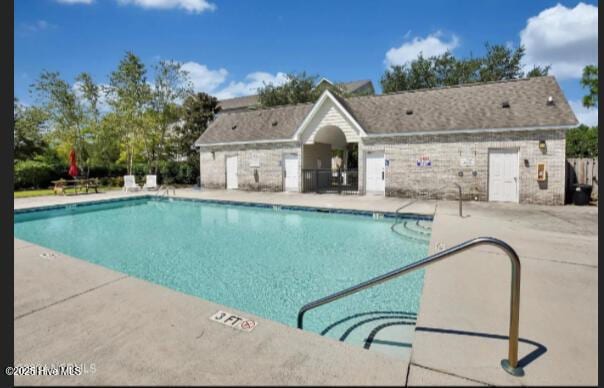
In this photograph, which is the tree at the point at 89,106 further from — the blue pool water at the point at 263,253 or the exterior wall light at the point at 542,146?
the exterior wall light at the point at 542,146

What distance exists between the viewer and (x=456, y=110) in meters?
14.9

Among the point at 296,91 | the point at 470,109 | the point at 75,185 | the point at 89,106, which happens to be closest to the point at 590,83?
the point at 470,109

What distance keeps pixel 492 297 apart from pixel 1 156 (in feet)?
18.6

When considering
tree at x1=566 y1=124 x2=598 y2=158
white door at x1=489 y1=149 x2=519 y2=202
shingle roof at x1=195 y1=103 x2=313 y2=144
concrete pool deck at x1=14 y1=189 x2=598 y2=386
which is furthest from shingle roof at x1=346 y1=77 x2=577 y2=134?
tree at x1=566 y1=124 x2=598 y2=158

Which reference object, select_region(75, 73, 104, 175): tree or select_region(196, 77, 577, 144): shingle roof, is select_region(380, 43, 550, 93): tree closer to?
select_region(196, 77, 577, 144): shingle roof

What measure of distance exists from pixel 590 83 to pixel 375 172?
76.3 ft

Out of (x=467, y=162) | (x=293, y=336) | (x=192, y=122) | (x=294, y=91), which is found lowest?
(x=293, y=336)

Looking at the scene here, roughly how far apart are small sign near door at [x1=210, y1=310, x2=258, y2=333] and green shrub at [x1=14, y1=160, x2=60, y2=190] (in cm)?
2345

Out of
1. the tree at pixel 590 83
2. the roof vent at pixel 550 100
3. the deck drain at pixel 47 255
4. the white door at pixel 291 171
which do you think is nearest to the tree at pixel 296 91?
the white door at pixel 291 171

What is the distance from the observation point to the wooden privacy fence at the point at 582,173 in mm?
13338

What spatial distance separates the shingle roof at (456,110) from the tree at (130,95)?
9022 millimetres

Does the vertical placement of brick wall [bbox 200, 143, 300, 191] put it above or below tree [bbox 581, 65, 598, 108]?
below

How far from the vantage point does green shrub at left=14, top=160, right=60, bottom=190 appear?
65.8 ft

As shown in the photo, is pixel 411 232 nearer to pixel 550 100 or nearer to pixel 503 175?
pixel 503 175
